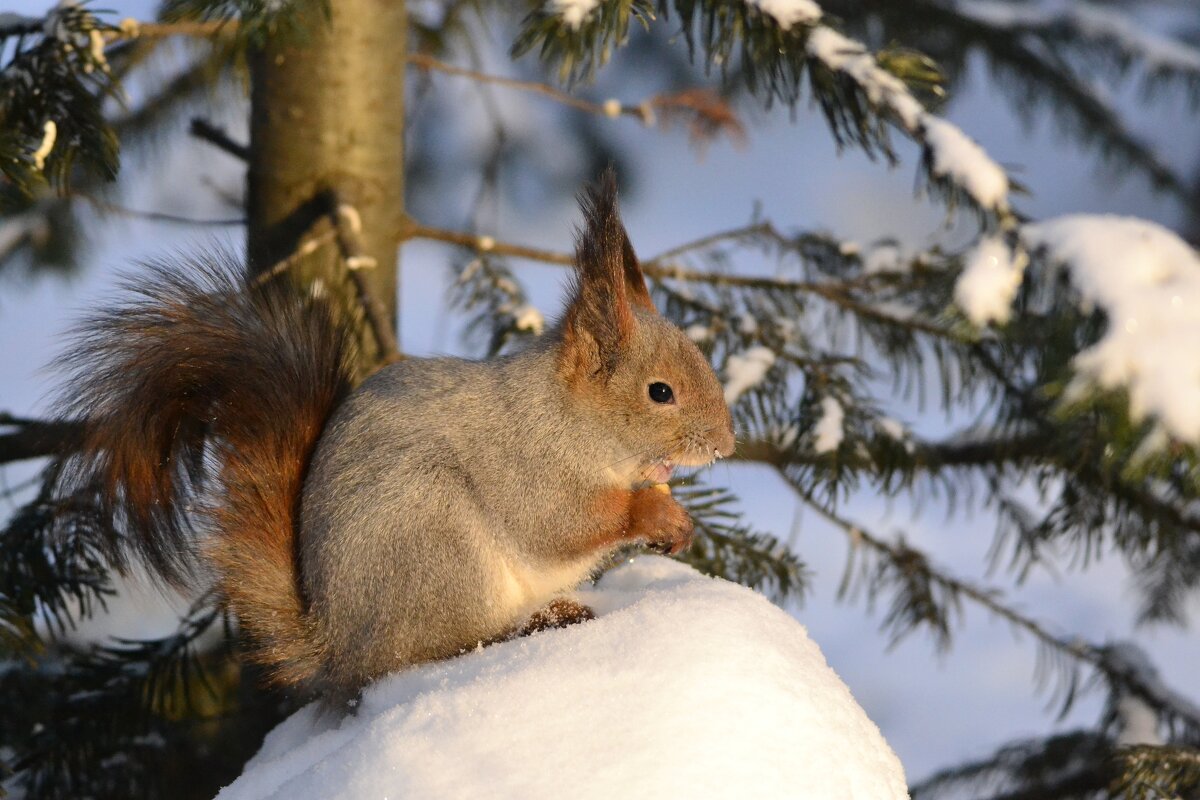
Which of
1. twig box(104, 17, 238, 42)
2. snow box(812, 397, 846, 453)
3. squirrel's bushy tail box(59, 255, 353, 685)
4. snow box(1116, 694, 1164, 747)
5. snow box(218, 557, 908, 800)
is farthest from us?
snow box(1116, 694, 1164, 747)

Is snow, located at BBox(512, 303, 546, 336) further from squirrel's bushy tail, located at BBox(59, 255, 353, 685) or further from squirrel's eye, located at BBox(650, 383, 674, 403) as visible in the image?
squirrel's bushy tail, located at BBox(59, 255, 353, 685)

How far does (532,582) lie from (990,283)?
44 cm

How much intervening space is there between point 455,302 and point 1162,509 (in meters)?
0.85

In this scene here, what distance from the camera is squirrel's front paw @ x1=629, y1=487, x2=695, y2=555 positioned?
3.04 ft

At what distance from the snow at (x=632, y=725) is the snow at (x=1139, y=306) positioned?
10.4 inches

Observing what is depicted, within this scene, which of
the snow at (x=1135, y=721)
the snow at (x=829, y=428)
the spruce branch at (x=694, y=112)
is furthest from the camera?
the spruce branch at (x=694, y=112)

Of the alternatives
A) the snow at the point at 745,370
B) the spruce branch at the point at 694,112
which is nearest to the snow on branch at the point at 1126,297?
the snow at the point at 745,370

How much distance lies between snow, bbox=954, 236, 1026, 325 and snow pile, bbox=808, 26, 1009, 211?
0.17ft

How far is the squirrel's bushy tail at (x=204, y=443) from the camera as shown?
859 millimetres

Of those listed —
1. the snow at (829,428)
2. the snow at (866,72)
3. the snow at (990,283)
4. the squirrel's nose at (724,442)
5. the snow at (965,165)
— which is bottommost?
the squirrel's nose at (724,442)

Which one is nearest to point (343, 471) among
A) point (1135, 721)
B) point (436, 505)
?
point (436, 505)

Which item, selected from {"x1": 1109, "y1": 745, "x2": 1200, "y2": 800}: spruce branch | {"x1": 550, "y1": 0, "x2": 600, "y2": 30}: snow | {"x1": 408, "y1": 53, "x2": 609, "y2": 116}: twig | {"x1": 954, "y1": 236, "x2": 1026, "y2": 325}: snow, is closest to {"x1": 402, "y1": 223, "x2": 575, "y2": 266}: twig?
{"x1": 408, "y1": 53, "x2": 609, "y2": 116}: twig

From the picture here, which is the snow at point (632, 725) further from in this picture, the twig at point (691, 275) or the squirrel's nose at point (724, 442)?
the twig at point (691, 275)

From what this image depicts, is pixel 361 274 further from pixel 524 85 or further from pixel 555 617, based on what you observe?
pixel 555 617
